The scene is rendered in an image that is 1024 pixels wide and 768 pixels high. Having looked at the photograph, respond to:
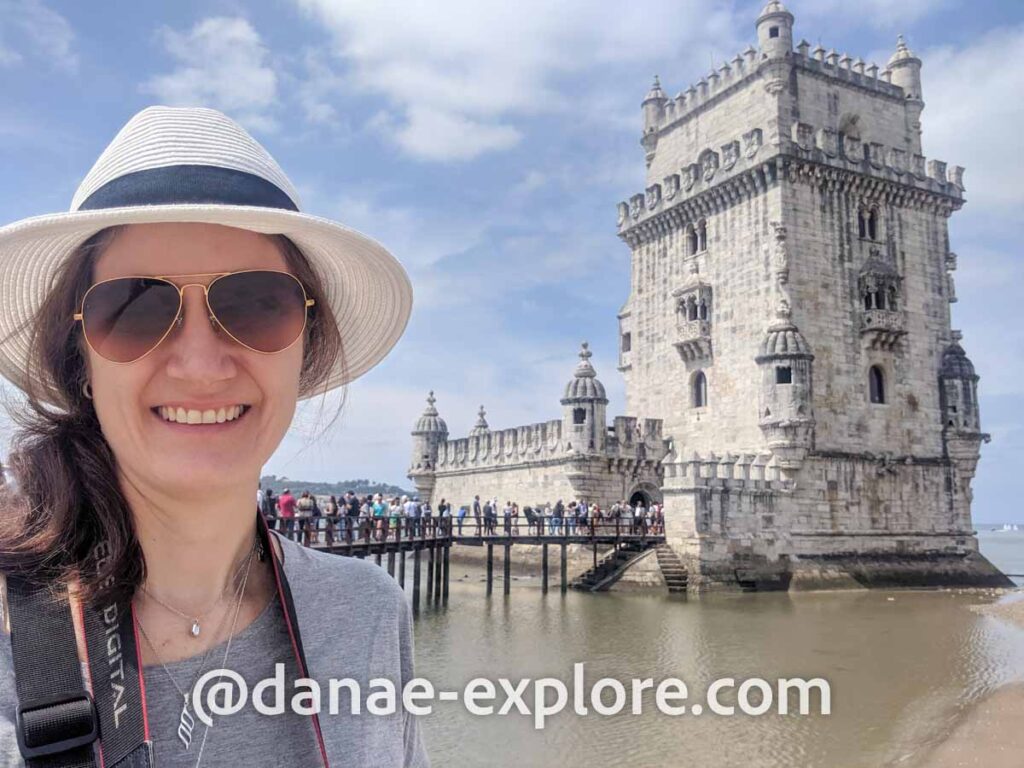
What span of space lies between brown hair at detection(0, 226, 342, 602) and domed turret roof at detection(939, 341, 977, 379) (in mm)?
29382

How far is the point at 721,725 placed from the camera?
431 inches

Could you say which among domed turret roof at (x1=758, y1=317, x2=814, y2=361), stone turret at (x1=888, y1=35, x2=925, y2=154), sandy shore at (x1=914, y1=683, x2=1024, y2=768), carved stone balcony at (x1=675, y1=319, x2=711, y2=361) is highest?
stone turret at (x1=888, y1=35, x2=925, y2=154)

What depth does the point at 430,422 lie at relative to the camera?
39.2m

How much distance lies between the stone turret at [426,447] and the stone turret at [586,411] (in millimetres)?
12448

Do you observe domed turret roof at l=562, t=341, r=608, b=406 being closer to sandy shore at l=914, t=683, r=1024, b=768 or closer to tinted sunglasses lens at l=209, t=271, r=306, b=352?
sandy shore at l=914, t=683, r=1024, b=768

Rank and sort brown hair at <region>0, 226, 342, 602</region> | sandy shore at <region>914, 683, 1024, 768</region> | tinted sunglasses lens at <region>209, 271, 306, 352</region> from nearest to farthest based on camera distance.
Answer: brown hair at <region>0, 226, 342, 602</region>
tinted sunglasses lens at <region>209, 271, 306, 352</region>
sandy shore at <region>914, 683, 1024, 768</region>

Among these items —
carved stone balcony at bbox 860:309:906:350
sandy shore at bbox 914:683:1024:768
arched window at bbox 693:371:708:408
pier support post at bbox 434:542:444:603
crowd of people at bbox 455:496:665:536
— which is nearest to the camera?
sandy shore at bbox 914:683:1024:768

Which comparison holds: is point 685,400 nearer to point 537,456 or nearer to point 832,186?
point 537,456

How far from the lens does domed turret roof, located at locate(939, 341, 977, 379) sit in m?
27.1

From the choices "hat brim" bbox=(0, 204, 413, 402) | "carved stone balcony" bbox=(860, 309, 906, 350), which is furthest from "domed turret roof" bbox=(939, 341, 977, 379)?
"hat brim" bbox=(0, 204, 413, 402)

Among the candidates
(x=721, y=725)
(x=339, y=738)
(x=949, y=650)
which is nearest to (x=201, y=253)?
(x=339, y=738)

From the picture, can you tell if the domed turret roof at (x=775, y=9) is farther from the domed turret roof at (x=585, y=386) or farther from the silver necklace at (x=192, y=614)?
the silver necklace at (x=192, y=614)

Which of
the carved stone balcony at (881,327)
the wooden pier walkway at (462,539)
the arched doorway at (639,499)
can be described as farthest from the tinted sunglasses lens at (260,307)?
the arched doorway at (639,499)

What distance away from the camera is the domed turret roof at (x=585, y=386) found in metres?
27.7
